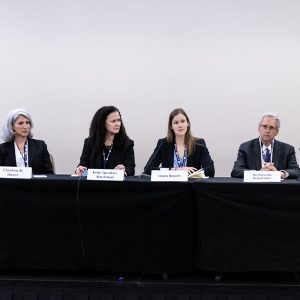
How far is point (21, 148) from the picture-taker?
3.25 m

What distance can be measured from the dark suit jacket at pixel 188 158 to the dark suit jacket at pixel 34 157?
0.71 metres

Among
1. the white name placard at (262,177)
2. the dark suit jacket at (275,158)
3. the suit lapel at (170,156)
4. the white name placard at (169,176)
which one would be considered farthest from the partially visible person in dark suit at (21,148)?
the white name placard at (262,177)

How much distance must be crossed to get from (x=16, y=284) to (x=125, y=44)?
2.23m

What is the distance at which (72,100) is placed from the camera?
13.0 feet

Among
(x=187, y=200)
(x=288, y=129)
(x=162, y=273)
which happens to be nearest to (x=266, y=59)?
(x=288, y=129)

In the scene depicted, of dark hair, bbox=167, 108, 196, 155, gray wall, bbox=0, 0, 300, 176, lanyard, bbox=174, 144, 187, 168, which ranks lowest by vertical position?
lanyard, bbox=174, 144, 187, 168

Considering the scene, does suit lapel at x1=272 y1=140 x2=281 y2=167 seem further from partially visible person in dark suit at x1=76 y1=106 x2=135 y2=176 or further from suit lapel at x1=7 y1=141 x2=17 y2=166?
suit lapel at x1=7 y1=141 x2=17 y2=166

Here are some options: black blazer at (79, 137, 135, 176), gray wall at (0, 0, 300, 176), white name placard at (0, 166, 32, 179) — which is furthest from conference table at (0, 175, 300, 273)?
gray wall at (0, 0, 300, 176)

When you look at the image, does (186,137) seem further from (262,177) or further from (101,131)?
(262,177)

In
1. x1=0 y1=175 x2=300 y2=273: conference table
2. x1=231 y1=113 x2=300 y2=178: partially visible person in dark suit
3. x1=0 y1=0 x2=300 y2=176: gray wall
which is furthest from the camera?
x1=0 y1=0 x2=300 y2=176: gray wall

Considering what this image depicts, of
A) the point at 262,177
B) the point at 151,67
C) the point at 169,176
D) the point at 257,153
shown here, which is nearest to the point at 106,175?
the point at 169,176

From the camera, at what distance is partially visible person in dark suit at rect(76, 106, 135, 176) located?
10.5ft

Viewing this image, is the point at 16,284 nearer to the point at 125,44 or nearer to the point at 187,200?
the point at 187,200

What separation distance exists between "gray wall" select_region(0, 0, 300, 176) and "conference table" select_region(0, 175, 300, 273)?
1554mm
